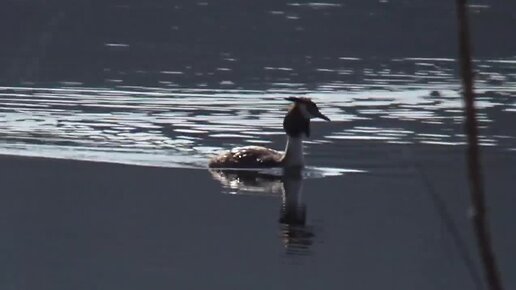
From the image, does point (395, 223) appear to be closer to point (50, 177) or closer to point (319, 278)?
point (319, 278)

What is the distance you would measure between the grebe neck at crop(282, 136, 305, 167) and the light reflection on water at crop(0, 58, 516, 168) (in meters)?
0.67

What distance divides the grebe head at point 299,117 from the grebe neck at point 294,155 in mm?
77

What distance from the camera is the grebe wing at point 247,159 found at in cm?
1555

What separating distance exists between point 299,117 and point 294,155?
567mm

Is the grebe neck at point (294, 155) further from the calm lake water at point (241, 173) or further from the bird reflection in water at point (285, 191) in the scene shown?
the calm lake water at point (241, 173)

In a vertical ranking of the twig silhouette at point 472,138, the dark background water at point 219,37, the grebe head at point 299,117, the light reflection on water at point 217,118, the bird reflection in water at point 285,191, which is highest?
the twig silhouette at point 472,138

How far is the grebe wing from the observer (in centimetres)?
1555

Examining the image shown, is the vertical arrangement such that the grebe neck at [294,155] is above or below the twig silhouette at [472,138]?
below

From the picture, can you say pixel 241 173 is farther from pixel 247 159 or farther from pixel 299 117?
pixel 299 117

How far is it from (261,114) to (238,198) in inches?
271

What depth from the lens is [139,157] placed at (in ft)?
54.2

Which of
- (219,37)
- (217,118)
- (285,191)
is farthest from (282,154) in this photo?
(219,37)

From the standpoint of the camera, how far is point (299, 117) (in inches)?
631

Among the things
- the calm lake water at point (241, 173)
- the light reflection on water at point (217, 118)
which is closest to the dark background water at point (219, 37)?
the calm lake water at point (241, 173)
